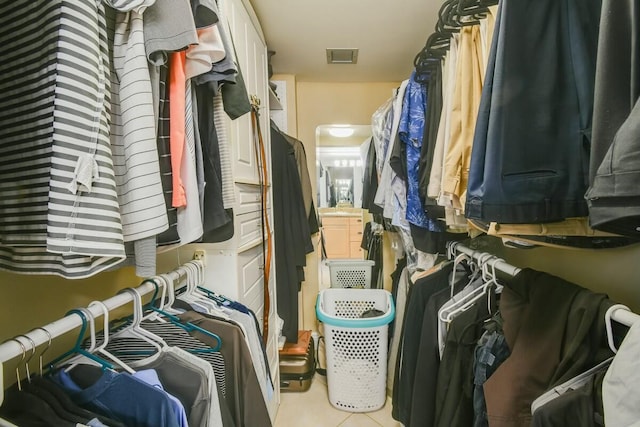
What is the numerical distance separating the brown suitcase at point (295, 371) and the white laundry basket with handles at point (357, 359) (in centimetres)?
19

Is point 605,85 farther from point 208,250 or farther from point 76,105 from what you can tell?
point 208,250

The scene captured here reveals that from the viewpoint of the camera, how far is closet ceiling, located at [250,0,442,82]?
1514 mm

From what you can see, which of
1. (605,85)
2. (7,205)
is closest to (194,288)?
(7,205)

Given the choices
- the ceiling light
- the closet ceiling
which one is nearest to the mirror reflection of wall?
the ceiling light

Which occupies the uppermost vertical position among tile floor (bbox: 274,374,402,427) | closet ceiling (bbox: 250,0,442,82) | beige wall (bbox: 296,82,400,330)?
closet ceiling (bbox: 250,0,442,82)

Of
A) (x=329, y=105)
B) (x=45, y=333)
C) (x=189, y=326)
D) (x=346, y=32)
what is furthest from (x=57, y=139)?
(x=329, y=105)

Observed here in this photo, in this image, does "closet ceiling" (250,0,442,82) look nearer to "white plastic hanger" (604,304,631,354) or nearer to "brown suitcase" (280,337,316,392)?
"white plastic hanger" (604,304,631,354)

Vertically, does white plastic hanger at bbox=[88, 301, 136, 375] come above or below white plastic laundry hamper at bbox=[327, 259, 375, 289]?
above

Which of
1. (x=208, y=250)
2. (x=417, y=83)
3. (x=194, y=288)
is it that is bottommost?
(x=194, y=288)

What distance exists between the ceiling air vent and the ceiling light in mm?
506

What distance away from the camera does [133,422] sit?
579 mm

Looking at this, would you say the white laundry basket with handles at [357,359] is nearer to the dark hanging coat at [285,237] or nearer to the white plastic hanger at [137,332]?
the dark hanging coat at [285,237]

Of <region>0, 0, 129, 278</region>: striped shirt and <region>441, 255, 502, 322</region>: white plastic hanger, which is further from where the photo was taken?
<region>441, 255, 502, 322</region>: white plastic hanger

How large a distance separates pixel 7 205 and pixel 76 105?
0.64 feet
